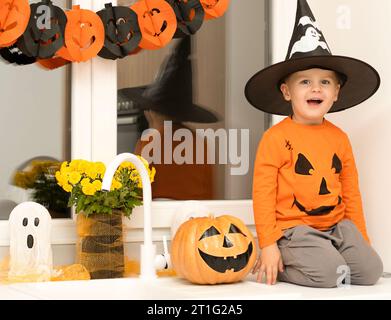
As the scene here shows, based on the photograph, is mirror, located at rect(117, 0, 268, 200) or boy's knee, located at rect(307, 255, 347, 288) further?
mirror, located at rect(117, 0, 268, 200)

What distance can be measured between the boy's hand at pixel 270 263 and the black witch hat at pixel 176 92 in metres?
0.53

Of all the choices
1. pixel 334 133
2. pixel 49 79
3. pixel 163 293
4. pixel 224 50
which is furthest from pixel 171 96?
pixel 163 293

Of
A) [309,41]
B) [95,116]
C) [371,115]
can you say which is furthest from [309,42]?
[95,116]

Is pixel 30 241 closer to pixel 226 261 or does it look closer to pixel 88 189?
pixel 88 189

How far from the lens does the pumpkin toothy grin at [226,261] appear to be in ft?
4.97

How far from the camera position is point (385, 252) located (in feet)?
5.82

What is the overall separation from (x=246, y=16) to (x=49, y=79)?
68 centimetres

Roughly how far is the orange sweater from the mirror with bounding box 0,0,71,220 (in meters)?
0.55

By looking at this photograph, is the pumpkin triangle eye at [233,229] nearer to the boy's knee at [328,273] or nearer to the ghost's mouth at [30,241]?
the boy's knee at [328,273]

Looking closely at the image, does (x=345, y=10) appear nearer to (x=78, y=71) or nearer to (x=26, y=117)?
(x=78, y=71)

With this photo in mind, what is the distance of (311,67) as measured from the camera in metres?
1.70

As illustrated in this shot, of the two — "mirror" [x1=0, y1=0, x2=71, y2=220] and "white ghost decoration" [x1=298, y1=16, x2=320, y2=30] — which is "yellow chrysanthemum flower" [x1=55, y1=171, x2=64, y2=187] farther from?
"white ghost decoration" [x1=298, y1=16, x2=320, y2=30]

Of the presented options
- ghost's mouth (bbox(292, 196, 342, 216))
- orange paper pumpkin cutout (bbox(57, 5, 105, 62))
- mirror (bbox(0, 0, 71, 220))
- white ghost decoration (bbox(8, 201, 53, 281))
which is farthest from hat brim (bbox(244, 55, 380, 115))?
white ghost decoration (bbox(8, 201, 53, 281))

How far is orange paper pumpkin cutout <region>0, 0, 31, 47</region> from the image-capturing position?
5.33ft
